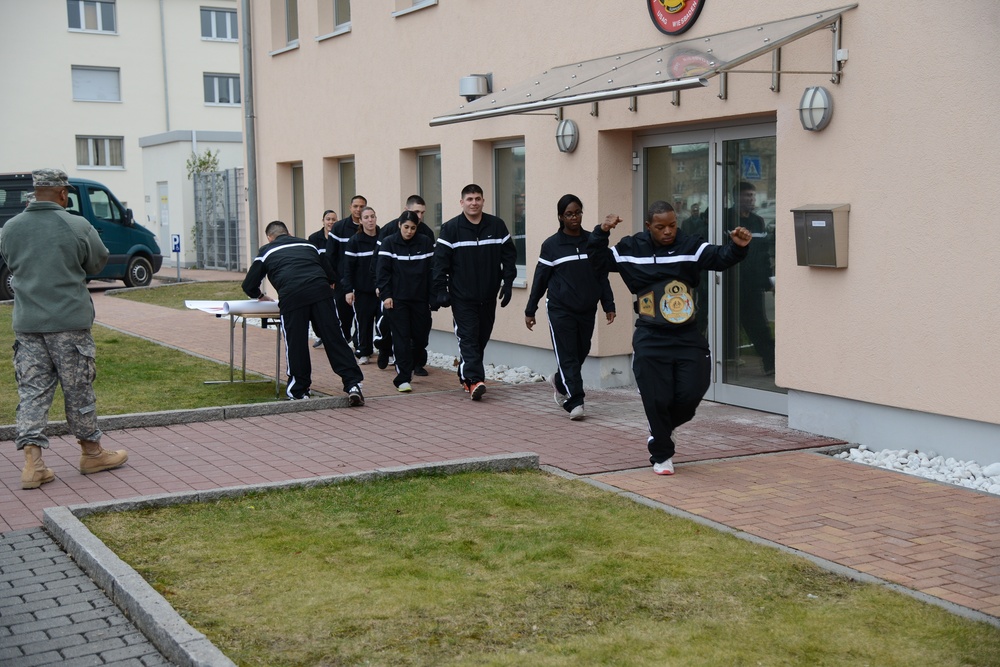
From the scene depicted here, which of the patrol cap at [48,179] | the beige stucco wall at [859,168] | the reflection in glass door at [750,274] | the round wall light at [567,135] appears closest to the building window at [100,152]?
the beige stucco wall at [859,168]

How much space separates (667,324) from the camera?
25.6ft

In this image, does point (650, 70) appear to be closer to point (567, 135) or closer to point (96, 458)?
point (567, 135)

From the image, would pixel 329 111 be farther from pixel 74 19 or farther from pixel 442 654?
pixel 74 19

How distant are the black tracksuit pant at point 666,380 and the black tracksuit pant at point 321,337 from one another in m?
3.56

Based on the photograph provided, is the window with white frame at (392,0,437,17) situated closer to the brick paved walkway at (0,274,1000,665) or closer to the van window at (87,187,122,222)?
the brick paved walkway at (0,274,1000,665)

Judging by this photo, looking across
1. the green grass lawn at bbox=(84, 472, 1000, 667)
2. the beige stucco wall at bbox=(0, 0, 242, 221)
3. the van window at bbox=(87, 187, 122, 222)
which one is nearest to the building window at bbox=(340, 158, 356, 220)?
the van window at bbox=(87, 187, 122, 222)

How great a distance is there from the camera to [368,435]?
9.34 metres

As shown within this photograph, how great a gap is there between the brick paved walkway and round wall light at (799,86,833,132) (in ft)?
7.71

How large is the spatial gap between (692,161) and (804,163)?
6.07 ft

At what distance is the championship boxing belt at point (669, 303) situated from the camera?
779 cm

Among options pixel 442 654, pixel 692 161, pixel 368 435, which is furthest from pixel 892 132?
pixel 442 654

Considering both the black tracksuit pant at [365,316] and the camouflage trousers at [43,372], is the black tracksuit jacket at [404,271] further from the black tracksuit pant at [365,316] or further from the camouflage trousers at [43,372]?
the camouflage trousers at [43,372]

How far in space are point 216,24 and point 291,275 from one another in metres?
37.8

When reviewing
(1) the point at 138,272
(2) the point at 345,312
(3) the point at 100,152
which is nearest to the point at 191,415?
(2) the point at 345,312
